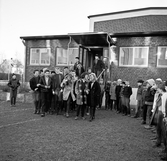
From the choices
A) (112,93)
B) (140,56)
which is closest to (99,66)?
(112,93)

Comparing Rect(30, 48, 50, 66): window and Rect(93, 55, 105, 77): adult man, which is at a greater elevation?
Rect(30, 48, 50, 66): window

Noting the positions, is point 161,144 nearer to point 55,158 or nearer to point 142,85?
point 55,158

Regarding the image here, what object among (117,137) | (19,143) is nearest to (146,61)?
(117,137)

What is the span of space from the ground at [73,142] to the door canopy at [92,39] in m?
6.68

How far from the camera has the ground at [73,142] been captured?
439 cm

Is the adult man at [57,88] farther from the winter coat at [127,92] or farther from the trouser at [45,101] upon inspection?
the winter coat at [127,92]

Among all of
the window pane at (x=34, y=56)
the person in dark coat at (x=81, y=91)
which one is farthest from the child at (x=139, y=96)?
the window pane at (x=34, y=56)

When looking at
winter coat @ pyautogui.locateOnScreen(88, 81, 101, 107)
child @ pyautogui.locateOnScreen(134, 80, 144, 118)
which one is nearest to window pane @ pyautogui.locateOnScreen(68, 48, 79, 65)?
child @ pyautogui.locateOnScreen(134, 80, 144, 118)

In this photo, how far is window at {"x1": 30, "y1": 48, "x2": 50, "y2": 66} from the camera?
17.7m

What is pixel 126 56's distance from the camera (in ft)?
49.9

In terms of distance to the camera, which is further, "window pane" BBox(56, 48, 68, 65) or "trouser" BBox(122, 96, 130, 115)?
"window pane" BBox(56, 48, 68, 65)

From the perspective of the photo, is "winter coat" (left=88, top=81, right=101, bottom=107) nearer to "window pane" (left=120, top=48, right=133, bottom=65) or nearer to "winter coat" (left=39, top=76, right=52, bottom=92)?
"winter coat" (left=39, top=76, right=52, bottom=92)

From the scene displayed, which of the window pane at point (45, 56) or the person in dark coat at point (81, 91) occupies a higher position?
the window pane at point (45, 56)

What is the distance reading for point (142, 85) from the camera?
998 centimetres
